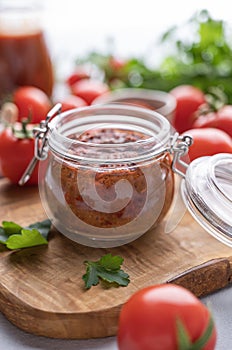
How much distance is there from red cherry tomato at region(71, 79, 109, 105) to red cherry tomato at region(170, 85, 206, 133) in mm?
331

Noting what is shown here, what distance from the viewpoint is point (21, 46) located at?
2.68m

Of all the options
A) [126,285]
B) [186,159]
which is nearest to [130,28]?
[186,159]

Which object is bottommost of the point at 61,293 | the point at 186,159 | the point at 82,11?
the point at 82,11

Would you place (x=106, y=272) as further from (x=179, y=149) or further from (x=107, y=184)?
(x=179, y=149)

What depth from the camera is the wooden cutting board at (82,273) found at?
4.62ft

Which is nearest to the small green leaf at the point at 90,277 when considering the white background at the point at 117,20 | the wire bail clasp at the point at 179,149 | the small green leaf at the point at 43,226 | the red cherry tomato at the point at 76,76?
the small green leaf at the point at 43,226

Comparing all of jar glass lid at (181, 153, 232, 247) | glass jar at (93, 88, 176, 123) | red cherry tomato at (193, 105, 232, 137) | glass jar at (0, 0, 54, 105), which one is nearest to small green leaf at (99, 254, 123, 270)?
jar glass lid at (181, 153, 232, 247)

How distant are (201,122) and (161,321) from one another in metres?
1.16

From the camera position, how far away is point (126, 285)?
4.89 ft

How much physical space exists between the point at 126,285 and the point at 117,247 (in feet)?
0.61

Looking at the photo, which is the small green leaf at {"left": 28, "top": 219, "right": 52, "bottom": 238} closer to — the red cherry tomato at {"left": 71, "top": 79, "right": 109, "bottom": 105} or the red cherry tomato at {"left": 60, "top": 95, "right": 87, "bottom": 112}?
the red cherry tomato at {"left": 60, "top": 95, "right": 87, "bottom": 112}

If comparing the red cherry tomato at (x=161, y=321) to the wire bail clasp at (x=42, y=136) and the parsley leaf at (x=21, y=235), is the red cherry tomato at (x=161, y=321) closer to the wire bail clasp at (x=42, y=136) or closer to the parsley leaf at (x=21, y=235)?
the parsley leaf at (x=21, y=235)

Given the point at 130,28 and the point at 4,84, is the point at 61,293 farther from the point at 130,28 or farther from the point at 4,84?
the point at 130,28

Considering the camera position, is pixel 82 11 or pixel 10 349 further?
pixel 82 11
